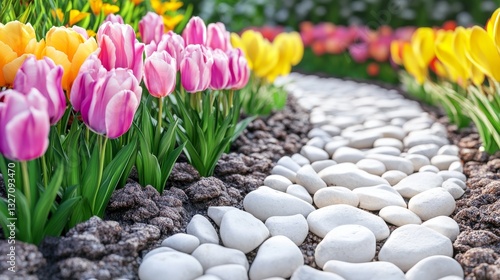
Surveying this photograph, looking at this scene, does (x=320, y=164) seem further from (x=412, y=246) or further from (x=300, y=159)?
(x=412, y=246)

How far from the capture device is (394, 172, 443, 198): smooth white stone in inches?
76.1

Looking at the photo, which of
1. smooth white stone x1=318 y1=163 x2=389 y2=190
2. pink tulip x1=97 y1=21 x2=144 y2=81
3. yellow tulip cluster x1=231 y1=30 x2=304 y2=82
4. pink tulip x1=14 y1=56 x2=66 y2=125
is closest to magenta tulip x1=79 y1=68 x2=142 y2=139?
pink tulip x1=14 y1=56 x2=66 y2=125

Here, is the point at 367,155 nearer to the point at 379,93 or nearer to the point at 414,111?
A: the point at 414,111

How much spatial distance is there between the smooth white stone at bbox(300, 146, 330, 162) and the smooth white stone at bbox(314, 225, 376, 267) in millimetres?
739

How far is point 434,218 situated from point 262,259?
1.81 feet

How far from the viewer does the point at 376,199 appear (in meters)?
1.81

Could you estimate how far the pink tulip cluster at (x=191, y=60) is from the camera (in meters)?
1.61

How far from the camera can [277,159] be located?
2.23 meters

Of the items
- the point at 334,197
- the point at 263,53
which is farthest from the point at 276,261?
the point at 263,53

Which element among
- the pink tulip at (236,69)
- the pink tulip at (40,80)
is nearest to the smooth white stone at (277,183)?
the pink tulip at (236,69)

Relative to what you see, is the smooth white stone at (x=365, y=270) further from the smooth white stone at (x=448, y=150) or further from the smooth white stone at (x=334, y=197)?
the smooth white stone at (x=448, y=150)

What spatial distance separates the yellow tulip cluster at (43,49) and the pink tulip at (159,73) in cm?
15

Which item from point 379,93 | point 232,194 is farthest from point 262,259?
point 379,93

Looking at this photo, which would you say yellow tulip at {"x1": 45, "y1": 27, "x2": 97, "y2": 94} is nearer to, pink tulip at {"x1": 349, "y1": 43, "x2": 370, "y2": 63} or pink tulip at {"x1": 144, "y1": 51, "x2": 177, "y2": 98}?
pink tulip at {"x1": 144, "y1": 51, "x2": 177, "y2": 98}
